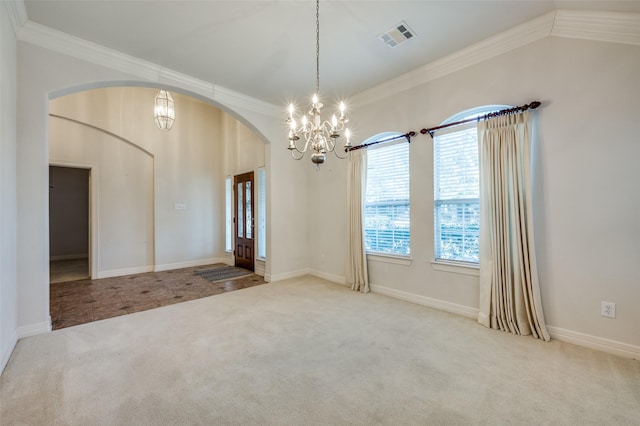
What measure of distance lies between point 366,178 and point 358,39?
1964 millimetres

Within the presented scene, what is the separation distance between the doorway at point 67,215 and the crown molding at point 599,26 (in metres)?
10.1

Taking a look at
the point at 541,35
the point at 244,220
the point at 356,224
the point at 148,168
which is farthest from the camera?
the point at 244,220

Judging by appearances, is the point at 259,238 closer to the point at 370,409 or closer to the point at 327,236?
the point at 327,236

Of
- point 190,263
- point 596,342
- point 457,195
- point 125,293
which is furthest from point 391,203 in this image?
point 190,263

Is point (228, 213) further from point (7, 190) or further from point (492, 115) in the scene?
point (492, 115)

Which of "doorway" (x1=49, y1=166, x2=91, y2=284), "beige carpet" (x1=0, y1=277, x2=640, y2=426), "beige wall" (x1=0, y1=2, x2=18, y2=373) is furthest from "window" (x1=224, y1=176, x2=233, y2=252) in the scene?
"beige wall" (x1=0, y1=2, x2=18, y2=373)

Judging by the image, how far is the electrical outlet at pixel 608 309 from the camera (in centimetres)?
247

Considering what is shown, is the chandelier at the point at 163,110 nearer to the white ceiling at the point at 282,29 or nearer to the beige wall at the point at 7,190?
the white ceiling at the point at 282,29

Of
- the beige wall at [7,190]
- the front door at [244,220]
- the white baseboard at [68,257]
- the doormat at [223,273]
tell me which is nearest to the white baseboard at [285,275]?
the doormat at [223,273]

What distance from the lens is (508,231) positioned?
293 cm

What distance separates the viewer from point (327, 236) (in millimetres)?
5172

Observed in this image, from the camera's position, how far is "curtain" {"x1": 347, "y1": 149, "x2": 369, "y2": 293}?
4367mm

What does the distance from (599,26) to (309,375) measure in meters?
4.03

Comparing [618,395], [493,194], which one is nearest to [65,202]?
[493,194]
